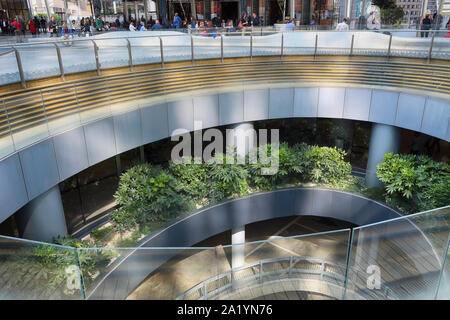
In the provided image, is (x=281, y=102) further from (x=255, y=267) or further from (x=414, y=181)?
(x=255, y=267)

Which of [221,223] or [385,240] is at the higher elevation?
[385,240]

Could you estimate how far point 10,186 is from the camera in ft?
21.3

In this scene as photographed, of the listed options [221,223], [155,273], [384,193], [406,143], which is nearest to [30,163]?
[155,273]

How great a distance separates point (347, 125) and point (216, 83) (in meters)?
5.81

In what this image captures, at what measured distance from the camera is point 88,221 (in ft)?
35.4

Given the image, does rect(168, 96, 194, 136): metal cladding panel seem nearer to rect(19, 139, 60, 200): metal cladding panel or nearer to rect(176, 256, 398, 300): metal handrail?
rect(19, 139, 60, 200): metal cladding panel

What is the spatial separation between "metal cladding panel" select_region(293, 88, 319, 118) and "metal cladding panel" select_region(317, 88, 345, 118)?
0.54 feet

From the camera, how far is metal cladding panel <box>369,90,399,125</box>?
11.1 m

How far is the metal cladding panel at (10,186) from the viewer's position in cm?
629

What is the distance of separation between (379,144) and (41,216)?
33.7ft

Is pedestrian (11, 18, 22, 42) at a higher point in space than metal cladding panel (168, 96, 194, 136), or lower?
higher

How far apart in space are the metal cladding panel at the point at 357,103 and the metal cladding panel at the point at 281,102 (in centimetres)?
178

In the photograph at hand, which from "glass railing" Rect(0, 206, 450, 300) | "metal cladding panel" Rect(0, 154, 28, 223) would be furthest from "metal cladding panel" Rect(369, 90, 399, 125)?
"metal cladding panel" Rect(0, 154, 28, 223)
